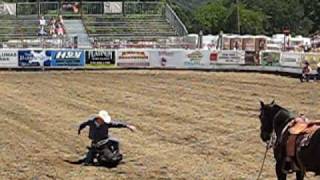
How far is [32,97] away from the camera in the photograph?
95.8ft

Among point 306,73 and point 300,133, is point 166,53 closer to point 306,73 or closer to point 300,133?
point 306,73

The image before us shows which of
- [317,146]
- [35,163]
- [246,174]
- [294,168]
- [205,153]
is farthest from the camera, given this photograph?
[205,153]

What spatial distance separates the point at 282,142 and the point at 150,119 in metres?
11.9

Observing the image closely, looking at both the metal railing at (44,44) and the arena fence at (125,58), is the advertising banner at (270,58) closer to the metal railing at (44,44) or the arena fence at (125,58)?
the arena fence at (125,58)

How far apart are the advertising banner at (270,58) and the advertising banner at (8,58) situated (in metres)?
13.7

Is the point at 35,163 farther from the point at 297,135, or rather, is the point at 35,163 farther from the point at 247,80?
the point at 247,80

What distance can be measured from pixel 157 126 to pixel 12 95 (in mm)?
10480

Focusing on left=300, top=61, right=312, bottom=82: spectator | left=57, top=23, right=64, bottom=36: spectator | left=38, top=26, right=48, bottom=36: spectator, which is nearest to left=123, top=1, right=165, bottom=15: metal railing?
left=57, top=23, right=64, bottom=36: spectator

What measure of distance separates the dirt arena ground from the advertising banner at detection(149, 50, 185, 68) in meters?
3.29

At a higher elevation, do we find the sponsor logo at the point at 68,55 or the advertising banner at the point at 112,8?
the advertising banner at the point at 112,8

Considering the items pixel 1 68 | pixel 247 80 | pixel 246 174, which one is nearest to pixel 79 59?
pixel 1 68

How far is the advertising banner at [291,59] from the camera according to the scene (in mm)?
38594

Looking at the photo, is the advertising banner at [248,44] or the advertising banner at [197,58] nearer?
the advertising banner at [197,58]

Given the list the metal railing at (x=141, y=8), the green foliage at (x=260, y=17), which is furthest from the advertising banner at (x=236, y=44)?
the green foliage at (x=260, y=17)
